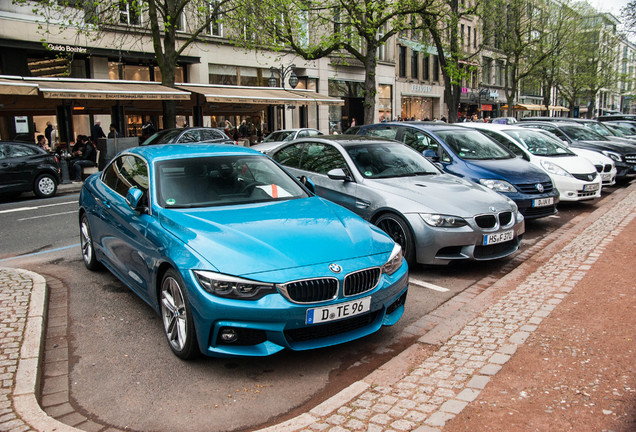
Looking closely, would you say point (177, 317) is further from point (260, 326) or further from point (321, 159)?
point (321, 159)

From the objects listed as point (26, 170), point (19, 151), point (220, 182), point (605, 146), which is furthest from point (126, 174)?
point (605, 146)

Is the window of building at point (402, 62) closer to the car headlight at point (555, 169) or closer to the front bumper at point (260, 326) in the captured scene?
the car headlight at point (555, 169)

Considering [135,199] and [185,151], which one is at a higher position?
[185,151]

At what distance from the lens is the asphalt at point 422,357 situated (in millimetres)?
3271

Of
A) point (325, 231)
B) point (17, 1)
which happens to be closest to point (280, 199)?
point (325, 231)

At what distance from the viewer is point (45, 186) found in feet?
47.1

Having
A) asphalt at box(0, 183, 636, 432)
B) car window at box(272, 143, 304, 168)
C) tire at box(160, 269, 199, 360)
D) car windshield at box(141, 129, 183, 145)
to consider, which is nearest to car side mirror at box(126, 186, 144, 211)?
tire at box(160, 269, 199, 360)

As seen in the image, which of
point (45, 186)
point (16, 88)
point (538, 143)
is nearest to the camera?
point (538, 143)

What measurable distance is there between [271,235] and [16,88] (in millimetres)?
15324

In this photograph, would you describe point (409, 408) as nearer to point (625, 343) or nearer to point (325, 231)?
point (325, 231)

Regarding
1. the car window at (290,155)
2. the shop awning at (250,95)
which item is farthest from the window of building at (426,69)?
the car window at (290,155)

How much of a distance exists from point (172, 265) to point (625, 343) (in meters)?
3.57

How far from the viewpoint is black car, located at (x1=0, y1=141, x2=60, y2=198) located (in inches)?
528

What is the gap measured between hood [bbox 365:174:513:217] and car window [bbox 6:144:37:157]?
35.3 ft
